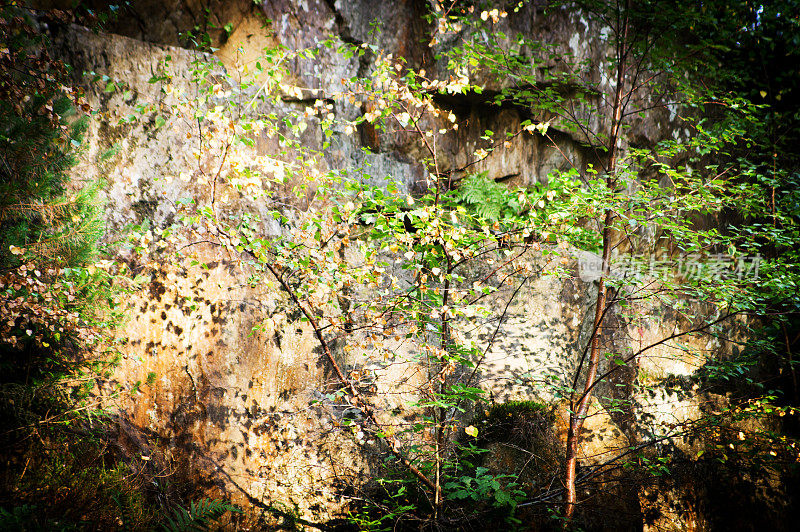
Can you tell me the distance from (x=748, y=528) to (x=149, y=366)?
23.5 feet

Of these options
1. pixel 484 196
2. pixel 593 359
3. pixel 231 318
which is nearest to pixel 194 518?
pixel 231 318

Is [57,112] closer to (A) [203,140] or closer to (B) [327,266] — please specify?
(A) [203,140]

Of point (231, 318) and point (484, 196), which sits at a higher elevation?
point (484, 196)

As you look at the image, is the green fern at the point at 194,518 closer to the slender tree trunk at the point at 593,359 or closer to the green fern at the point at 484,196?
the slender tree trunk at the point at 593,359

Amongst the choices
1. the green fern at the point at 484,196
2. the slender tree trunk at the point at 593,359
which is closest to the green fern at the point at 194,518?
the slender tree trunk at the point at 593,359

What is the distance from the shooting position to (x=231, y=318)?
14.9 feet

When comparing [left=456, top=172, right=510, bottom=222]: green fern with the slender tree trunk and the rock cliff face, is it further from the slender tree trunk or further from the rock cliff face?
the slender tree trunk

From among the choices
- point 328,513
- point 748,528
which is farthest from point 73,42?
point 748,528

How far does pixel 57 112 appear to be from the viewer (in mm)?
3422

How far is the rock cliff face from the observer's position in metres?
4.17

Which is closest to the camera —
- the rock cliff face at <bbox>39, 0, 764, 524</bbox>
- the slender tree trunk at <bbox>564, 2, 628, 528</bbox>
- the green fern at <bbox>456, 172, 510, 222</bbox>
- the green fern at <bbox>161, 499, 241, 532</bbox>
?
the green fern at <bbox>161, 499, 241, 532</bbox>

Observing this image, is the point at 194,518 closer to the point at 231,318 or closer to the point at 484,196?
the point at 231,318

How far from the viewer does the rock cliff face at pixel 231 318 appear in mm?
4172

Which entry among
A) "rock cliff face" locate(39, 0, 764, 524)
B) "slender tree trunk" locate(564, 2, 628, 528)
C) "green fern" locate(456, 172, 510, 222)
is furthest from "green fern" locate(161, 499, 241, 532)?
"green fern" locate(456, 172, 510, 222)
